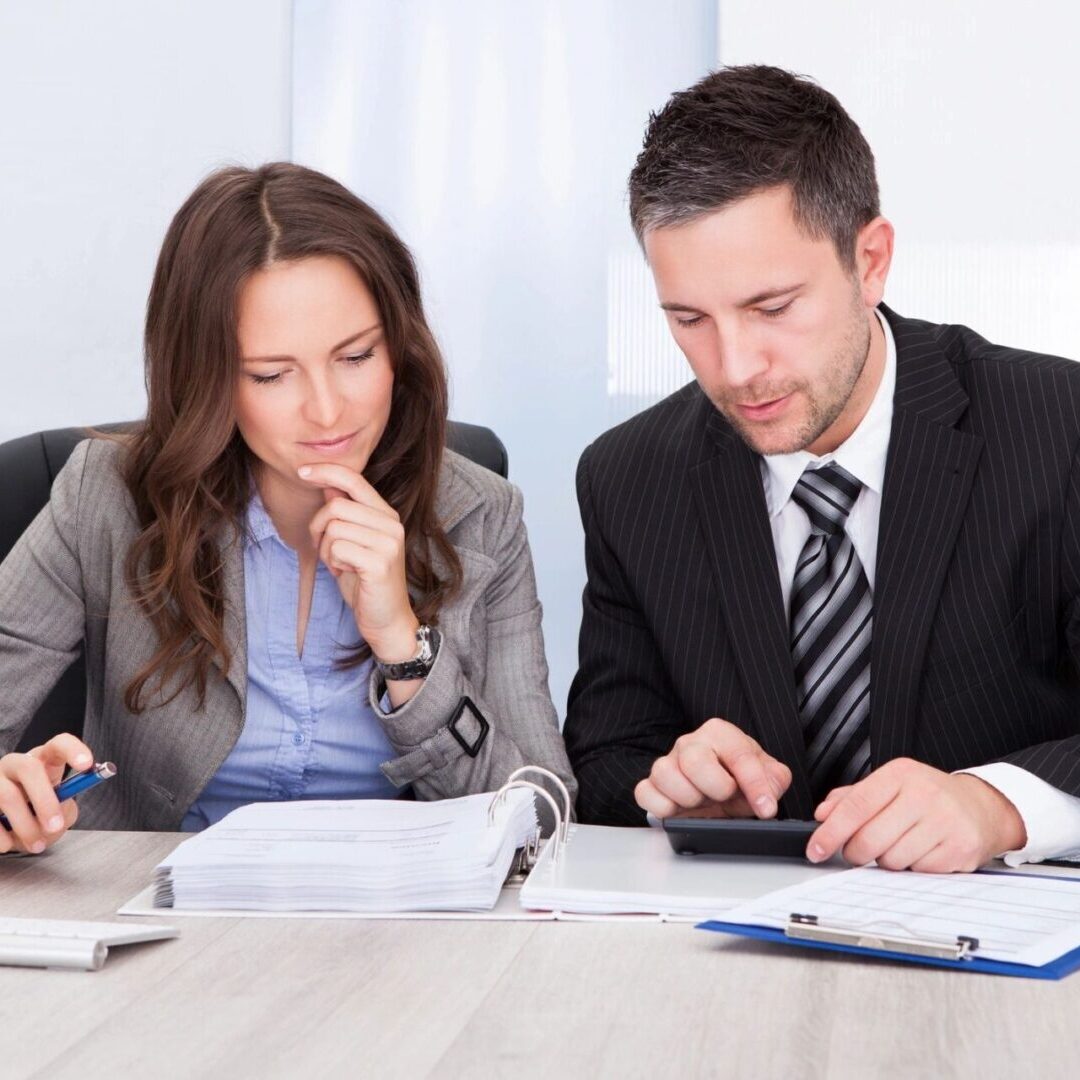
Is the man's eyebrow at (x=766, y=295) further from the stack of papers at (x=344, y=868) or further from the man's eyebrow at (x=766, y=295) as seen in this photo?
the stack of papers at (x=344, y=868)

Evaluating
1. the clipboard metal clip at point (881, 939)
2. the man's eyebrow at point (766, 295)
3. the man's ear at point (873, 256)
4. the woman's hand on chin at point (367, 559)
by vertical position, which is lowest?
the clipboard metal clip at point (881, 939)

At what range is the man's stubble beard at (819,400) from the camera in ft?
5.41

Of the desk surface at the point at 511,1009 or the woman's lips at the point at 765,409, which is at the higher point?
the woman's lips at the point at 765,409

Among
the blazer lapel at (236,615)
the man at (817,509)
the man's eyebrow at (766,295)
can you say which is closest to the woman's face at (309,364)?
the blazer lapel at (236,615)

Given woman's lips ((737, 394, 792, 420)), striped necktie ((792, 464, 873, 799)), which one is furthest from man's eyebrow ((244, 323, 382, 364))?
striped necktie ((792, 464, 873, 799))

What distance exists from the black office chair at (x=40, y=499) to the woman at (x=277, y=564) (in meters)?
0.14

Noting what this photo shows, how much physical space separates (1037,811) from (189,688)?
0.96 metres

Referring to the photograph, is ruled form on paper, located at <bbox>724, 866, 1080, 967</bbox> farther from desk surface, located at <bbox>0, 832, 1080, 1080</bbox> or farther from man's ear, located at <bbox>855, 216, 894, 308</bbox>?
man's ear, located at <bbox>855, 216, 894, 308</bbox>

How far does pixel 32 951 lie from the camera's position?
1.08 m

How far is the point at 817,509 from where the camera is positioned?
1761mm

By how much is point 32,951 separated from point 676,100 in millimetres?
1154

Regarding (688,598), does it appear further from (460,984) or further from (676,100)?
(460,984)

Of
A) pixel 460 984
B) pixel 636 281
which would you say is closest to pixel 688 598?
pixel 460 984

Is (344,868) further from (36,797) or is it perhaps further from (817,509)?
(817,509)
